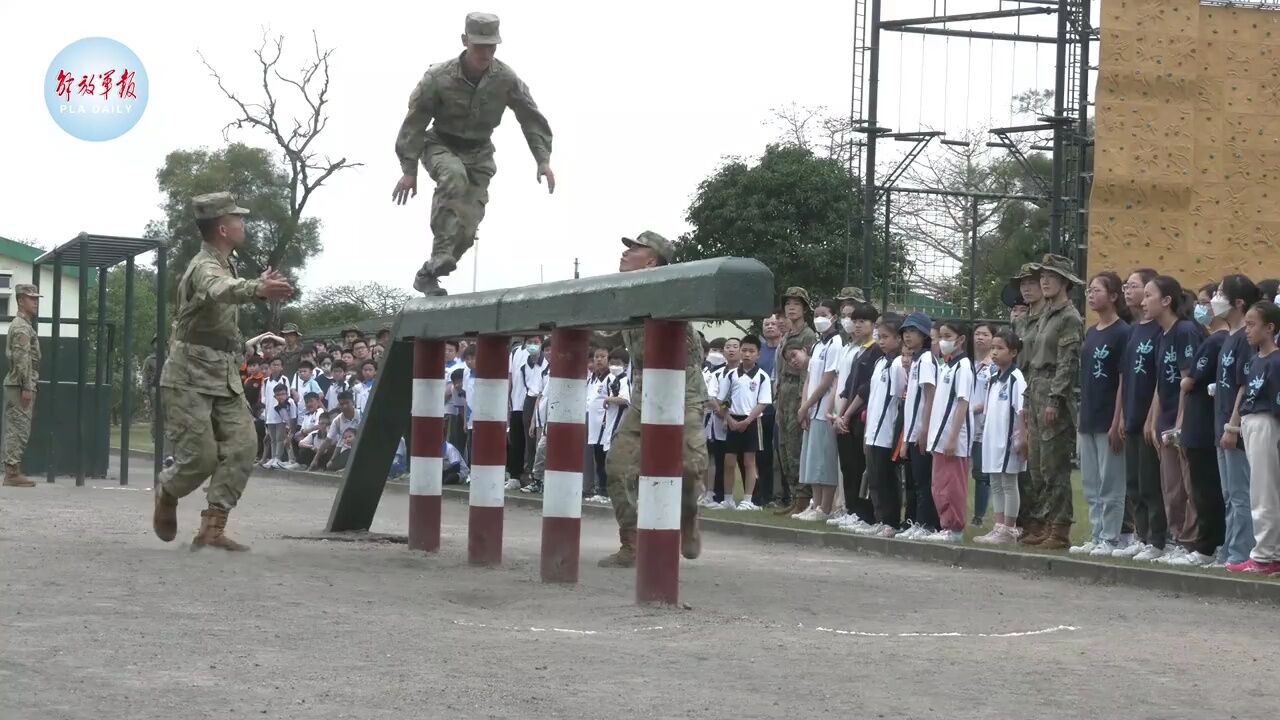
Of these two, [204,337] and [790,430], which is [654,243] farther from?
[790,430]

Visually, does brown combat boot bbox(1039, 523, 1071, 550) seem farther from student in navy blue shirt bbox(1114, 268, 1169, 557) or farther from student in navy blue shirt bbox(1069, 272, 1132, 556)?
student in navy blue shirt bbox(1114, 268, 1169, 557)

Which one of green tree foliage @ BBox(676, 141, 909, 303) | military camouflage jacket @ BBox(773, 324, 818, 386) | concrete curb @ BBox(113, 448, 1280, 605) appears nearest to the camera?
concrete curb @ BBox(113, 448, 1280, 605)

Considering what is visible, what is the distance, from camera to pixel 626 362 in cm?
2167

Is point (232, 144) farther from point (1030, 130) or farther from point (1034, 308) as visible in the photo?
point (1034, 308)

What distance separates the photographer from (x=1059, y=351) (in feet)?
47.3

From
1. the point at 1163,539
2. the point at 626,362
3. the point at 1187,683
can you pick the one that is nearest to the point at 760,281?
A: the point at 1187,683

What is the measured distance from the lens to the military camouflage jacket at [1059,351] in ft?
46.9

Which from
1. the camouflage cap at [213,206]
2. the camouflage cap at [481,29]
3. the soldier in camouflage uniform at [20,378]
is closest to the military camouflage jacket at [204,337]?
the camouflage cap at [213,206]

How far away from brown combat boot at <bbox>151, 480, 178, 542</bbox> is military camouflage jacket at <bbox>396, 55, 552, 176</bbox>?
2689 millimetres

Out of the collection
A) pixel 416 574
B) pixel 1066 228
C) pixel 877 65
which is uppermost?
pixel 877 65

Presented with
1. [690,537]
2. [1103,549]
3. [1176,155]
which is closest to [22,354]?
[690,537]

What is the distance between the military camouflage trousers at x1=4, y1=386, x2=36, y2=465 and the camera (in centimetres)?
2020

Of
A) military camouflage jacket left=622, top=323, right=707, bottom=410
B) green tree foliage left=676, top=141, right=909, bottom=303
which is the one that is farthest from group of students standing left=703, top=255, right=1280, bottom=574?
green tree foliage left=676, top=141, right=909, bottom=303

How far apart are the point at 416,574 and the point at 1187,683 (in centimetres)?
495
